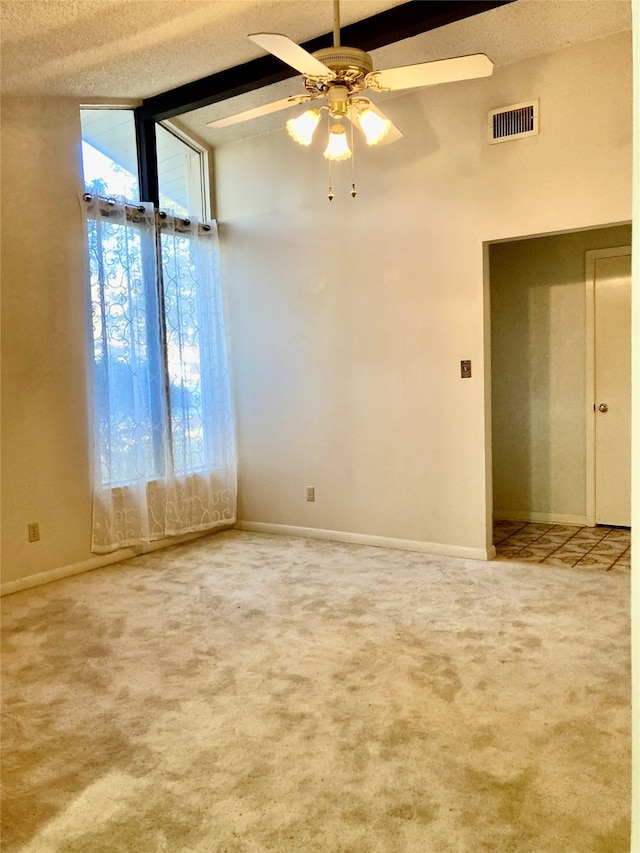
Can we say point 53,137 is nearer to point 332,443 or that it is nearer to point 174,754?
point 332,443

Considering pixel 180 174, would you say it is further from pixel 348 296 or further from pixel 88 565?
pixel 88 565

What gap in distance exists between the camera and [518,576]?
378 cm

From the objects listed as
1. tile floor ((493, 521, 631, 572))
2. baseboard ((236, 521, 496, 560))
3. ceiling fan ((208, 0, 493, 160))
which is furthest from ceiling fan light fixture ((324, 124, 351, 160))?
tile floor ((493, 521, 631, 572))

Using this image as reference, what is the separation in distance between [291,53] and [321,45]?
1.63 metres

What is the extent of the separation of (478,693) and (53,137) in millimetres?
4058

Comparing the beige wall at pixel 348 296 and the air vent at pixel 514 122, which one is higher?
the air vent at pixel 514 122

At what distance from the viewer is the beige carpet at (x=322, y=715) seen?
1701 millimetres

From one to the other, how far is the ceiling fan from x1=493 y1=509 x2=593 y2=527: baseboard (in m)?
3.55

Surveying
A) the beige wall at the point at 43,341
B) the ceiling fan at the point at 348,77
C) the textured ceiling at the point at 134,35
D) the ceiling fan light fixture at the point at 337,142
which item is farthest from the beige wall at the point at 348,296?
the ceiling fan light fixture at the point at 337,142

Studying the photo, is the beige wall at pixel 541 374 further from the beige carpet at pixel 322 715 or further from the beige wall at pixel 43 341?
the beige wall at pixel 43 341

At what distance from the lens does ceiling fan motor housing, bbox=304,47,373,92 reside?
8.14ft

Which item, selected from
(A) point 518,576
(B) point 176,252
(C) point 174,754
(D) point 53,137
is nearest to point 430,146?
(B) point 176,252

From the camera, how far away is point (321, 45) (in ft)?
11.9

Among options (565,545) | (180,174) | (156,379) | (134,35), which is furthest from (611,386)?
(134,35)
